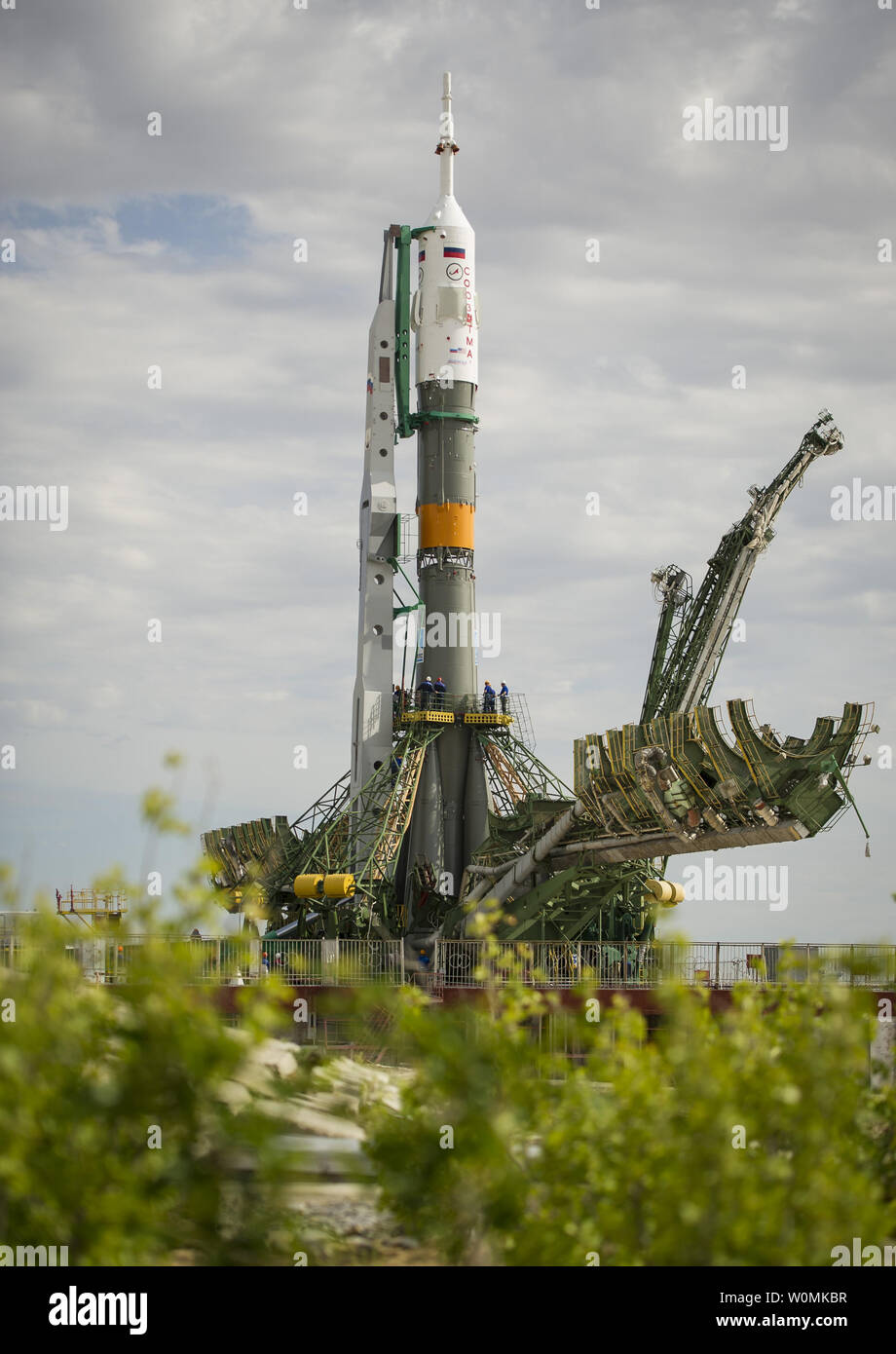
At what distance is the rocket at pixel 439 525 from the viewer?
57062 mm

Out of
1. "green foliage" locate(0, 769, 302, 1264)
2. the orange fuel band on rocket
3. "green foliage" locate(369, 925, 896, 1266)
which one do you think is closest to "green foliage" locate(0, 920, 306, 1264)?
"green foliage" locate(0, 769, 302, 1264)

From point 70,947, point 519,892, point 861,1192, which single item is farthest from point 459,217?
point 861,1192

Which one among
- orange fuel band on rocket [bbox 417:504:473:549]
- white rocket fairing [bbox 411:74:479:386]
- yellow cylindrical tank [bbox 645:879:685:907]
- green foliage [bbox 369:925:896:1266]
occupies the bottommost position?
green foliage [bbox 369:925:896:1266]

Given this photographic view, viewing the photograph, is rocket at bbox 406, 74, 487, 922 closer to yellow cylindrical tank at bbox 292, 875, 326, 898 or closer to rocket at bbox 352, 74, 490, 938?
rocket at bbox 352, 74, 490, 938

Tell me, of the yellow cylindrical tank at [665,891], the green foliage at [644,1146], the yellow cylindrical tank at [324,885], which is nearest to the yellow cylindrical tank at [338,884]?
the yellow cylindrical tank at [324,885]

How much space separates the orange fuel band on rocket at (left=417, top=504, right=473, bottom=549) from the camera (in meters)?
57.6

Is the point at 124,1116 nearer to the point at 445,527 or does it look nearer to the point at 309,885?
the point at 309,885

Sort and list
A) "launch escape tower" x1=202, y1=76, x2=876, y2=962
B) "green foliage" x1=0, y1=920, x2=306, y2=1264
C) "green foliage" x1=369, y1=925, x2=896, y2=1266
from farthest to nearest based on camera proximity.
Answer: "launch escape tower" x1=202, y1=76, x2=876, y2=962 < "green foliage" x1=369, y1=925, x2=896, y2=1266 < "green foliage" x1=0, y1=920, x2=306, y2=1264

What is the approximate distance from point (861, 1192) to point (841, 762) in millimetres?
24575

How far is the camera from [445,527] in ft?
189

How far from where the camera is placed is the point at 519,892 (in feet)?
165

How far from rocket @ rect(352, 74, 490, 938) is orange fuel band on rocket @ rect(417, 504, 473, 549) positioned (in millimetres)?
36
